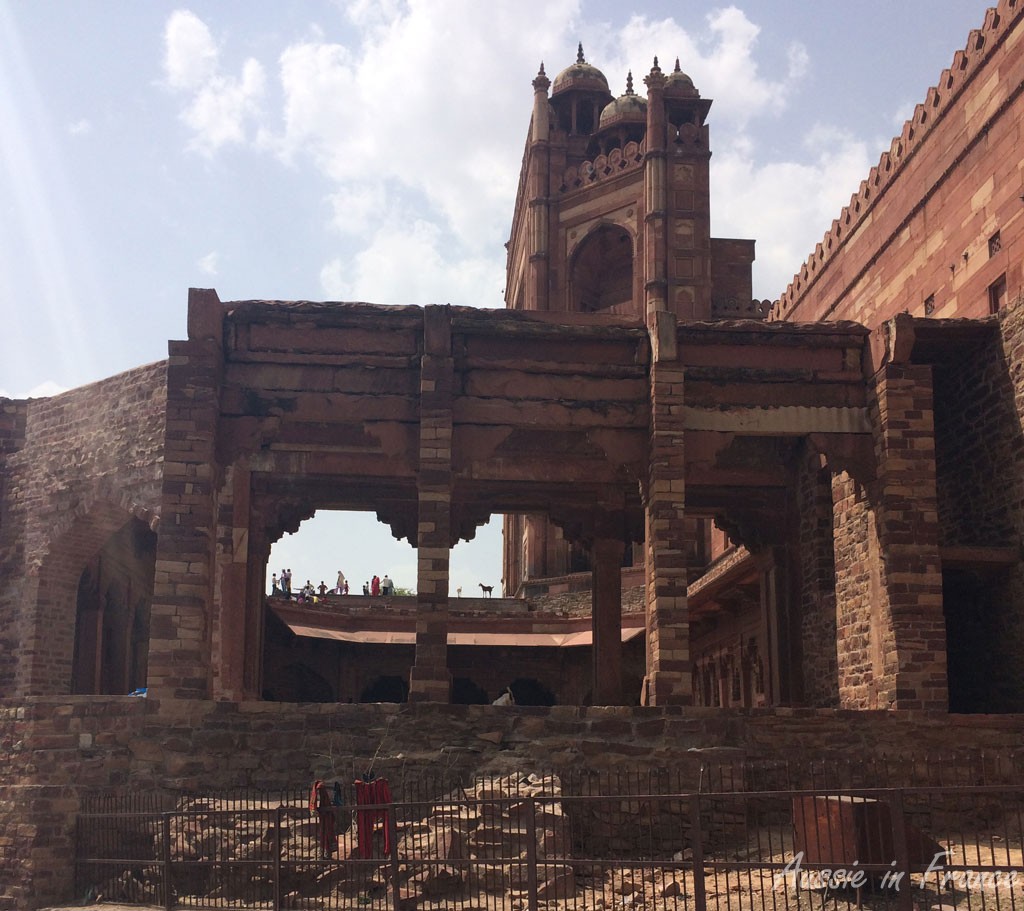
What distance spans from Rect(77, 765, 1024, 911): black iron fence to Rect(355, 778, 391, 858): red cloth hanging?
0.04 m

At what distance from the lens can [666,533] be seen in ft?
58.0

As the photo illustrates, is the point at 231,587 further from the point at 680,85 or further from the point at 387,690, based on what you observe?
the point at 680,85

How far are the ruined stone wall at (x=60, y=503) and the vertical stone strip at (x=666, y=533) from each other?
8.45 metres

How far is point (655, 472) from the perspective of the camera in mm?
17922

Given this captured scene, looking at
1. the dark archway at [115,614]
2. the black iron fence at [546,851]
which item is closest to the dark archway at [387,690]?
the dark archway at [115,614]

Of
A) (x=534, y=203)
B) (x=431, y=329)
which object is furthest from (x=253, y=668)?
(x=534, y=203)

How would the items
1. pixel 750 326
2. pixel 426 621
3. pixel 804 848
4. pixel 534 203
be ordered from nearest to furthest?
pixel 804 848 < pixel 426 621 < pixel 750 326 < pixel 534 203

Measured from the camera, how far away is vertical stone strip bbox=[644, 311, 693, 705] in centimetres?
1697

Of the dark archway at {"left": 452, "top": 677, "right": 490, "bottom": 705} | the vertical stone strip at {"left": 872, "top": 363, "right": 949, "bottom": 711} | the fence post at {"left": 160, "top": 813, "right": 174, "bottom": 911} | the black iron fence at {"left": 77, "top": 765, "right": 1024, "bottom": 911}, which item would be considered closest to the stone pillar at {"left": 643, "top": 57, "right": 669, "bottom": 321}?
the dark archway at {"left": 452, "top": 677, "right": 490, "bottom": 705}

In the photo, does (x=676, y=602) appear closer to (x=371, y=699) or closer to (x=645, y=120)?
(x=371, y=699)

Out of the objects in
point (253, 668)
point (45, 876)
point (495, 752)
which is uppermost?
point (253, 668)

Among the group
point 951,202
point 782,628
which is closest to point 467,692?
point 782,628

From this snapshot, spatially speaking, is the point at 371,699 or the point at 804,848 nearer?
the point at 804,848

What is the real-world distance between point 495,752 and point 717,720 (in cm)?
276
